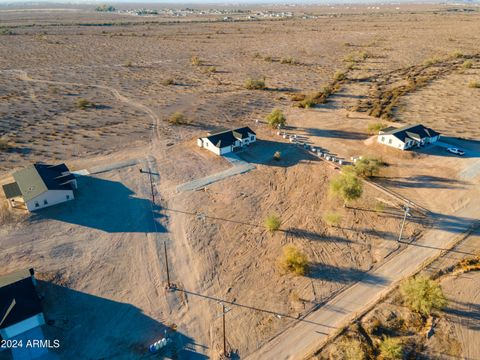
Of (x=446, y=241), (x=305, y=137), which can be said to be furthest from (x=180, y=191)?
(x=446, y=241)

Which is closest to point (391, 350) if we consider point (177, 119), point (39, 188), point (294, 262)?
point (294, 262)

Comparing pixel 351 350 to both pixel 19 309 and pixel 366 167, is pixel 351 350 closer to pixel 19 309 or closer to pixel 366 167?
pixel 19 309

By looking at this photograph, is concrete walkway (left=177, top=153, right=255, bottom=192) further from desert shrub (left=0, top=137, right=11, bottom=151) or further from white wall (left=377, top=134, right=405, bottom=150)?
desert shrub (left=0, top=137, right=11, bottom=151)

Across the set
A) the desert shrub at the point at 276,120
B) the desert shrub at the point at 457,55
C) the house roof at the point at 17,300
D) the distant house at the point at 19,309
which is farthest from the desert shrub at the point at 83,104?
the desert shrub at the point at 457,55

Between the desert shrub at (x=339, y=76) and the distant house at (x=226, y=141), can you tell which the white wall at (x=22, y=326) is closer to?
the distant house at (x=226, y=141)

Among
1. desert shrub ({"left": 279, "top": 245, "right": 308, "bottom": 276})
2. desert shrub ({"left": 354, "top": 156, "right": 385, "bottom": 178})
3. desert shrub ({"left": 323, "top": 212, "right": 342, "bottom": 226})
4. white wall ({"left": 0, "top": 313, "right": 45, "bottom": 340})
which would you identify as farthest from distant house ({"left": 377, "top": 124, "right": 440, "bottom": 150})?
white wall ({"left": 0, "top": 313, "right": 45, "bottom": 340})

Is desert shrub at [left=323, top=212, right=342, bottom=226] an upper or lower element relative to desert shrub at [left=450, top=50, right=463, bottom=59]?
lower
